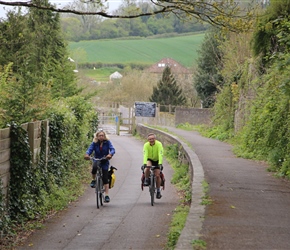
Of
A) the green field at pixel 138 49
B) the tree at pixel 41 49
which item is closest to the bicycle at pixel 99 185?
the tree at pixel 41 49

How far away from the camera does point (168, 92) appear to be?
69625mm

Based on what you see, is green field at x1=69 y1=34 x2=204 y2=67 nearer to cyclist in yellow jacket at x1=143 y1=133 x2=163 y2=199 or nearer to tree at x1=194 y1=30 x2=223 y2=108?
tree at x1=194 y1=30 x2=223 y2=108

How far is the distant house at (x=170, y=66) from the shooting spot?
8847 centimetres

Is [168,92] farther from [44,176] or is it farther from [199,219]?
[199,219]

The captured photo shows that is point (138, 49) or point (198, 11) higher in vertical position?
point (138, 49)

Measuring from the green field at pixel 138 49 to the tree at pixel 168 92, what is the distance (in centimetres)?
3608

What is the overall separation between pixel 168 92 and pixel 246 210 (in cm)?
5856

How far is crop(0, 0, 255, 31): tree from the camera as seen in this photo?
41.5ft

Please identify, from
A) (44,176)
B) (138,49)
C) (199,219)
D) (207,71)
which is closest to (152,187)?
(44,176)

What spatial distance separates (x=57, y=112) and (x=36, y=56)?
17646 mm

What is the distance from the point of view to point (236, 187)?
1453cm

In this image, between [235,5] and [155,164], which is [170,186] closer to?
[155,164]

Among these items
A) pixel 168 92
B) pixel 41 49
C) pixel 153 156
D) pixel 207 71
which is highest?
pixel 41 49

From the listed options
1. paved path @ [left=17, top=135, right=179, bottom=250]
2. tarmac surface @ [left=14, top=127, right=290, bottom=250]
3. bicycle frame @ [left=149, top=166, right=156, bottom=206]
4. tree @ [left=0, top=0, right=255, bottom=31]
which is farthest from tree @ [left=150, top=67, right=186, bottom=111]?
tree @ [left=0, top=0, right=255, bottom=31]
